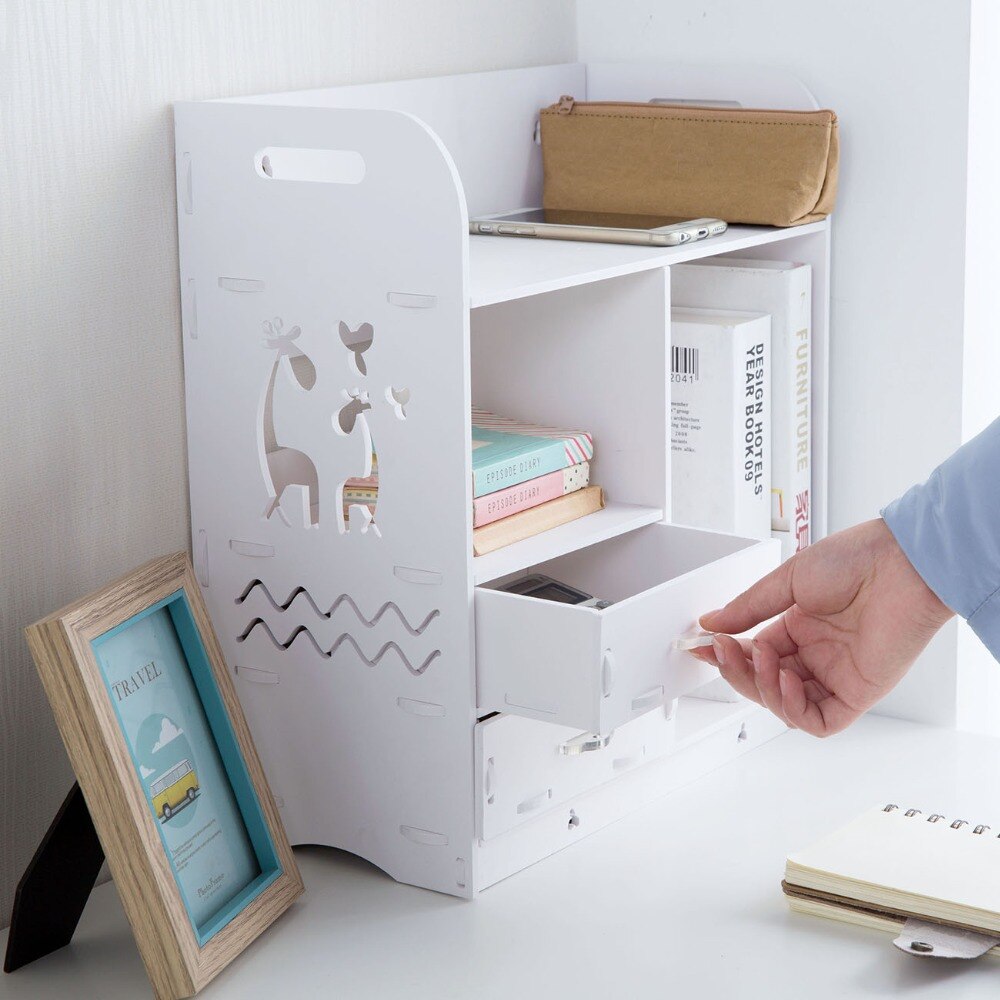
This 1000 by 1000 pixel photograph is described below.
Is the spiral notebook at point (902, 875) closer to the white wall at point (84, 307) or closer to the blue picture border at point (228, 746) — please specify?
the blue picture border at point (228, 746)

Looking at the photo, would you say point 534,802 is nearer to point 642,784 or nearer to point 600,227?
point 642,784

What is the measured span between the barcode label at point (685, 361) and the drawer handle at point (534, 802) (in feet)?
1.44

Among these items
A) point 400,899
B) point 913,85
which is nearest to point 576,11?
point 913,85

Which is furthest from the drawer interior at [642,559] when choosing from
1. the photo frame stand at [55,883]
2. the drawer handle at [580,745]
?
the photo frame stand at [55,883]

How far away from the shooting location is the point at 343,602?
1.25 metres

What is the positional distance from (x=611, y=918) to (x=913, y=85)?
32.5 inches

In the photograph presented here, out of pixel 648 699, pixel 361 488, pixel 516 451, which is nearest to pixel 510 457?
pixel 516 451

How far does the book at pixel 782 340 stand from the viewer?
60.2 inches

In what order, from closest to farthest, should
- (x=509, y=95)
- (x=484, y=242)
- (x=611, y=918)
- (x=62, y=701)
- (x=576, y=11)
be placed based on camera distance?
(x=62, y=701) < (x=611, y=918) < (x=484, y=242) < (x=509, y=95) < (x=576, y=11)

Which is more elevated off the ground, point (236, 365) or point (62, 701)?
point (236, 365)

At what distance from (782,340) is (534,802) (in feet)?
1.74

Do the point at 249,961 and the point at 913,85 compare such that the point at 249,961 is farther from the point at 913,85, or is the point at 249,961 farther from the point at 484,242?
the point at 913,85

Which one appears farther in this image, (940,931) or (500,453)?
(500,453)

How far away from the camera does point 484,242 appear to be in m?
1.45
